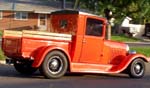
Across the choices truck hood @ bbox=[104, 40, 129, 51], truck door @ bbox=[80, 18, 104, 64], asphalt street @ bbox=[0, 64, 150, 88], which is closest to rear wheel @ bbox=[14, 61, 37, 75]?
asphalt street @ bbox=[0, 64, 150, 88]

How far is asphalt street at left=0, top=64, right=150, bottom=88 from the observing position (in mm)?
14242

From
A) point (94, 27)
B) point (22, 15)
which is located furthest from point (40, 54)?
point (22, 15)

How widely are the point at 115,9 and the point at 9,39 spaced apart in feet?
57.1

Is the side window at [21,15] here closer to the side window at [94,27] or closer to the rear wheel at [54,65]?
the side window at [94,27]

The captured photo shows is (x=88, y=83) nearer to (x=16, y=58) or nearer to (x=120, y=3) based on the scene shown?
(x=16, y=58)

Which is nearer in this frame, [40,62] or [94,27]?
[40,62]

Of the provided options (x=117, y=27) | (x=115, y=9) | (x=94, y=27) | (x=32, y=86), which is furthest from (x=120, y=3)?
(x=117, y=27)

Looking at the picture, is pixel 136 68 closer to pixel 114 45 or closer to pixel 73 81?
pixel 114 45

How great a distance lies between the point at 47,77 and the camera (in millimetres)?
15555

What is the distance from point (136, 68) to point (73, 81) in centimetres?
283

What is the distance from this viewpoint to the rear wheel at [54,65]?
1539cm

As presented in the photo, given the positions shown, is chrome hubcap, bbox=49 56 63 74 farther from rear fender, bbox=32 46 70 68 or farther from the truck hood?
the truck hood

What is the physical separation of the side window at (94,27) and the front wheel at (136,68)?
4.98ft

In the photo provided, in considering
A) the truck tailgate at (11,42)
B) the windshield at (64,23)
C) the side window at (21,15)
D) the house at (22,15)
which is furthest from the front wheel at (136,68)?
the side window at (21,15)
